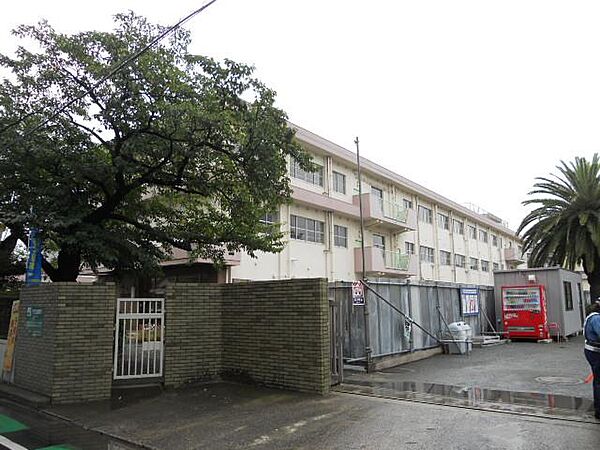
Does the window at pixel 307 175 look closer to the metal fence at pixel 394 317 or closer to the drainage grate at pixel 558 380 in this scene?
the metal fence at pixel 394 317

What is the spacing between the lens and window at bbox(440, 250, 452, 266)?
37.7 meters

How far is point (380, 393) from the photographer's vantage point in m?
8.99

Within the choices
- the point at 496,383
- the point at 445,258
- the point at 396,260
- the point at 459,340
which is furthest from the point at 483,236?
the point at 496,383

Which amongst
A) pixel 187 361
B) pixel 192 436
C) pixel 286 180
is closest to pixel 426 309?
pixel 286 180

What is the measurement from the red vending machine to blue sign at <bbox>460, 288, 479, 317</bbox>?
163cm

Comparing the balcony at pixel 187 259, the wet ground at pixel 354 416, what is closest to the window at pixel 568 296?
the wet ground at pixel 354 416

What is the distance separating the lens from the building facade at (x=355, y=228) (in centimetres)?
2239

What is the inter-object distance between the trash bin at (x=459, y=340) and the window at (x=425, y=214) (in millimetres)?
21112

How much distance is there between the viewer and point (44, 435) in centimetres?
699

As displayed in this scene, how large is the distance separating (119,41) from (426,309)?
37.2ft

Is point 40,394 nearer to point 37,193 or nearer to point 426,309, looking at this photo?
point 37,193

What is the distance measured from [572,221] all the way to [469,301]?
9.80 metres

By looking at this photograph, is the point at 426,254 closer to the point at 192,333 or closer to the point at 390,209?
the point at 390,209

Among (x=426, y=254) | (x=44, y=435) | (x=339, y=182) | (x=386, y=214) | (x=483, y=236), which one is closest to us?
(x=44, y=435)
